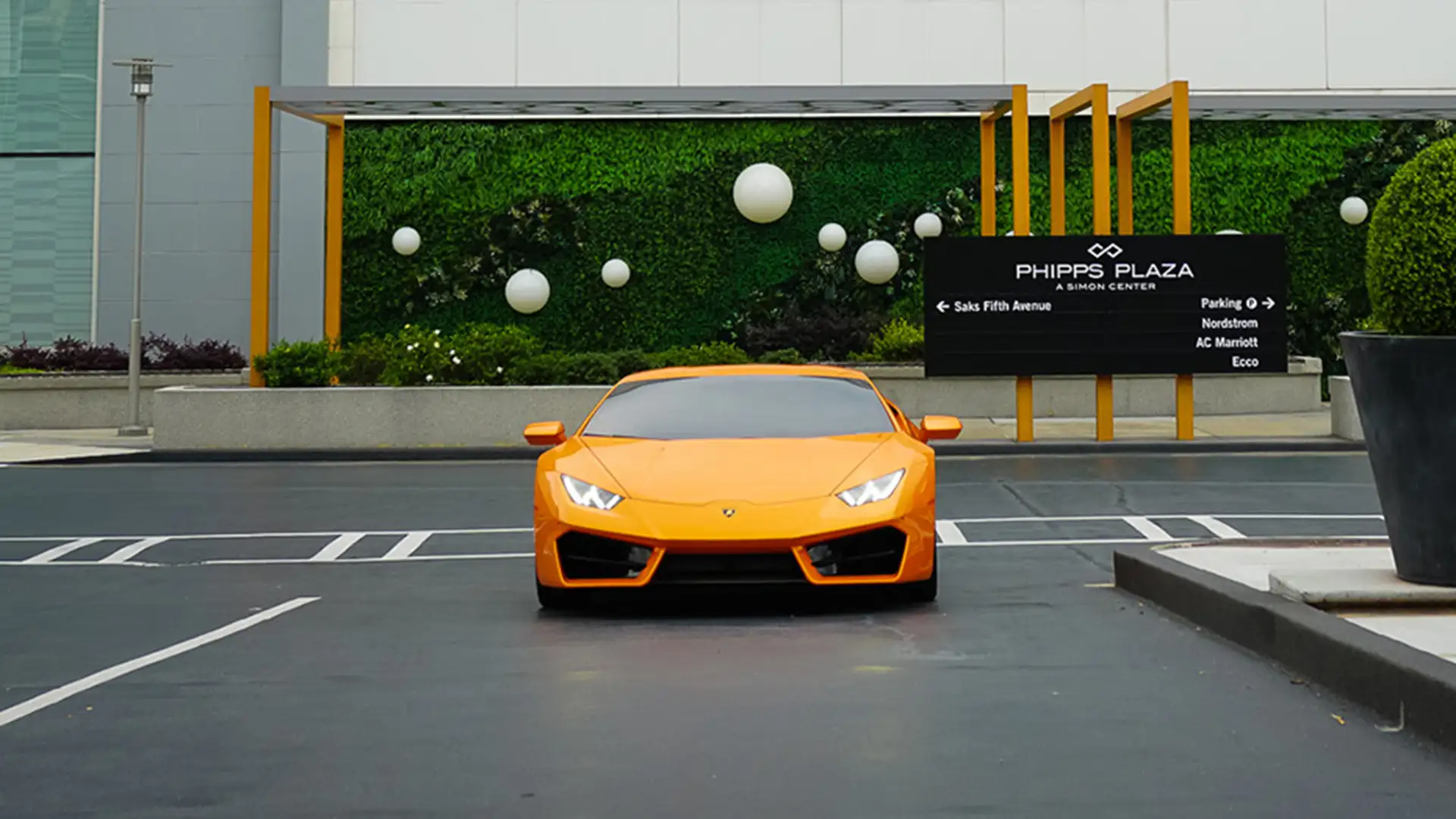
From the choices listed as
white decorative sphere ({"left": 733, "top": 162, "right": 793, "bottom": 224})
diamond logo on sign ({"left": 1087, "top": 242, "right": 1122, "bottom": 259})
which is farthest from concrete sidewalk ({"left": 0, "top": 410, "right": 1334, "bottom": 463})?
white decorative sphere ({"left": 733, "top": 162, "right": 793, "bottom": 224})

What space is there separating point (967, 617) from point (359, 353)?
55.5ft

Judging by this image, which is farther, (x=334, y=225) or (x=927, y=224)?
(x=927, y=224)

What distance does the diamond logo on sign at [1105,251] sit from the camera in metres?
23.3

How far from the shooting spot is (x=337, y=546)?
12.9m

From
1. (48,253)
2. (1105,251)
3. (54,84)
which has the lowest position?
(1105,251)

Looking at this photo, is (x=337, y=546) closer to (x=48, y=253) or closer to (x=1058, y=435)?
(x=1058, y=435)

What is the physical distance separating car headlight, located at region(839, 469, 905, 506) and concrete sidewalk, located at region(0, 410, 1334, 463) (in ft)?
45.2

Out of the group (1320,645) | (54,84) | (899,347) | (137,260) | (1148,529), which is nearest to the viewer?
(1320,645)

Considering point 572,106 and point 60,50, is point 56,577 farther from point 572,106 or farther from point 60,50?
point 60,50

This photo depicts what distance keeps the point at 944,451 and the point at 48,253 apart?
61.8ft

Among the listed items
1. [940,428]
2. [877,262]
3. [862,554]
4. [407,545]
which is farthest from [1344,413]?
[862,554]

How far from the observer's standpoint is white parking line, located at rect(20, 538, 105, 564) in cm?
1236

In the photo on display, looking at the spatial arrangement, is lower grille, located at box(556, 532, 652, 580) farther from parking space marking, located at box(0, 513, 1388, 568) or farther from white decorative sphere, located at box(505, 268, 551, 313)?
white decorative sphere, located at box(505, 268, 551, 313)

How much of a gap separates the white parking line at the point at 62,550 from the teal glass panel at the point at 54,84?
21.2 metres
